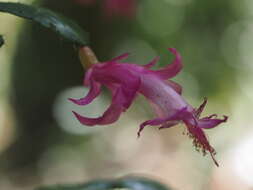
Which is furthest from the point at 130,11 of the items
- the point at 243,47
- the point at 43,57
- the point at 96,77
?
the point at 243,47

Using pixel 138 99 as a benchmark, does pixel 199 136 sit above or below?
below

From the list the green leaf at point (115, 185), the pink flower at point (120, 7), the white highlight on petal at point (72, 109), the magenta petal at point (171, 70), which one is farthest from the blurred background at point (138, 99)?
the magenta petal at point (171, 70)

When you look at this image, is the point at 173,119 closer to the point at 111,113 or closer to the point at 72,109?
the point at 111,113

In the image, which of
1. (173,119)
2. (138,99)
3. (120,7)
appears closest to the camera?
(173,119)

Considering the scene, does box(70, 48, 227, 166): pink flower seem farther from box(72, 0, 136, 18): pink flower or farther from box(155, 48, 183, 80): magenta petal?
box(72, 0, 136, 18): pink flower

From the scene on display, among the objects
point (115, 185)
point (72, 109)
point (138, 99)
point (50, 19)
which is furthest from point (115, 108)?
point (138, 99)

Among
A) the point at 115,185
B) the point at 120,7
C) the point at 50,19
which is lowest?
the point at 115,185

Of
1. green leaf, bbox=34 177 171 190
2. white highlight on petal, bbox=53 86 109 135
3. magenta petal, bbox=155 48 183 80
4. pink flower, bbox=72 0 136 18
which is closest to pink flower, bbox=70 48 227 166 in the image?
magenta petal, bbox=155 48 183 80
